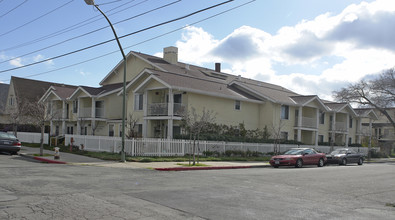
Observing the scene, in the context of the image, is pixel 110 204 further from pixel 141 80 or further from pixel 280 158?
pixel 141 80

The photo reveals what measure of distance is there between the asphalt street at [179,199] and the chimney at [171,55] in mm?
29385

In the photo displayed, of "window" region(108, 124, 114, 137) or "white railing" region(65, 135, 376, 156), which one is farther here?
"window" region(108, 124, 114, 137)

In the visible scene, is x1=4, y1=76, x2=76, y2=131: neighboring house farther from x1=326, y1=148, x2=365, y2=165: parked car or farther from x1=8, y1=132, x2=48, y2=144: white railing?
x1=326, y1=148, x2=365, y2=165: parked car

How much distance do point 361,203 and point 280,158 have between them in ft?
41.7

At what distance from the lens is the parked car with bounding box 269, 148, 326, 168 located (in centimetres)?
Answer: 2302

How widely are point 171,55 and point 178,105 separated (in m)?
13.2

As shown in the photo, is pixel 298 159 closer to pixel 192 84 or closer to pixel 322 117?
pixel 192 84

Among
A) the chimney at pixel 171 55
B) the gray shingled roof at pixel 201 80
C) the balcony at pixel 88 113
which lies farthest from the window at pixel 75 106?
the chimney at pixel 171 55

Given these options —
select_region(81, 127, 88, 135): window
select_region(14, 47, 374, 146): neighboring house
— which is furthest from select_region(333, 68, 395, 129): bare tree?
select_region(81, 127, 88, 135): window

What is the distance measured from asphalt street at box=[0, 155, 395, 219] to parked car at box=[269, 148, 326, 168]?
8.91 meters

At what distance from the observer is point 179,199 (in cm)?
943

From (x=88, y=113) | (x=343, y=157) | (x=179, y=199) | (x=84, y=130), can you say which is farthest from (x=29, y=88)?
(x=179, y=199)

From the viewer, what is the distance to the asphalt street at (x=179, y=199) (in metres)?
7.70

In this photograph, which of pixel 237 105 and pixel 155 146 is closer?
pixel 155 146
